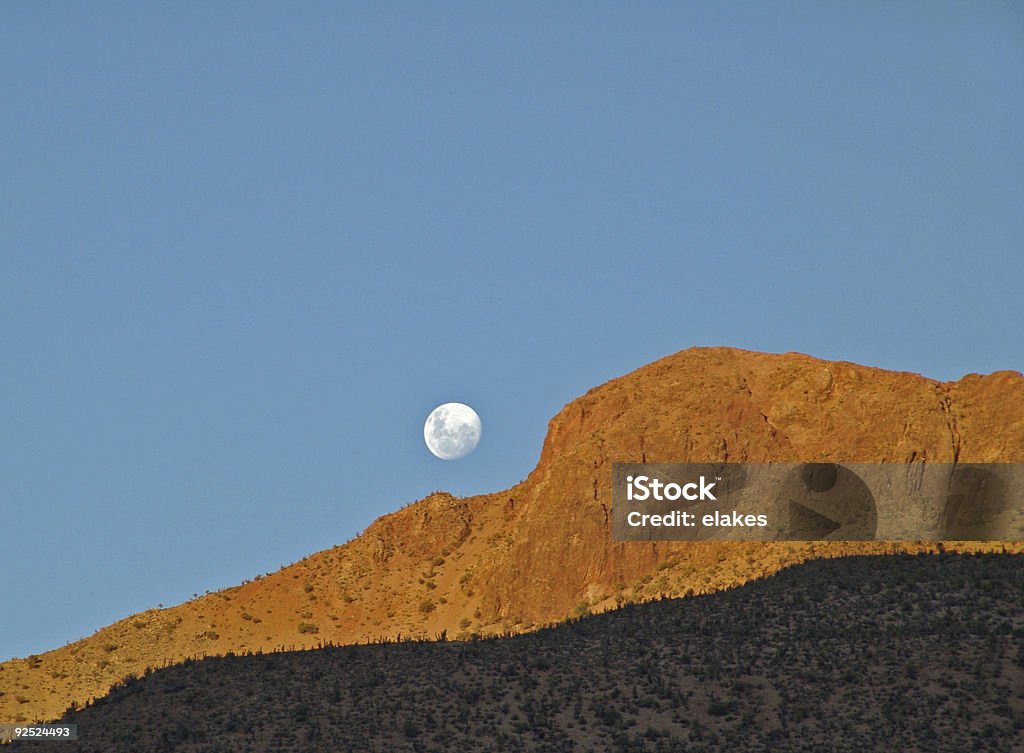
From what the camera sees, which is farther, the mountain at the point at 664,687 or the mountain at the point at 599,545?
the mountain at the point at 599,545

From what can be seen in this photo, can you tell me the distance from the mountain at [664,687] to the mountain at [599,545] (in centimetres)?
1372

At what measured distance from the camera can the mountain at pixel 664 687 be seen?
44594mm

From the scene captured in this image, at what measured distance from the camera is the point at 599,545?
251 feet

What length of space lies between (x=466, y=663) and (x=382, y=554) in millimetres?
41298

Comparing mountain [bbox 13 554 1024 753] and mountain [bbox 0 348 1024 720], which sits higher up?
mountain [bbox 0 348 1024 720]

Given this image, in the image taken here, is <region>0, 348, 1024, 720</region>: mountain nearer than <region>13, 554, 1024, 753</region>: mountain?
No

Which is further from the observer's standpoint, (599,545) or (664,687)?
(599,545)

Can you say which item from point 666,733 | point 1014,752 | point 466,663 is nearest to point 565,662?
point 466,663

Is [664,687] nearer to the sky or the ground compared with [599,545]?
nearer to the ground

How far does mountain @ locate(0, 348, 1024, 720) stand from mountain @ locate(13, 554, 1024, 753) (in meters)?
→ 13.7

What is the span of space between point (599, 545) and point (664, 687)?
2833 centimetres

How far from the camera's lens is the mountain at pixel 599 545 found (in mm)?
74375

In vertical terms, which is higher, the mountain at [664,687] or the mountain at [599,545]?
the mountain at [599,545]

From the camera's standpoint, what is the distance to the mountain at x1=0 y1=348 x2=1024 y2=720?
74375mm
